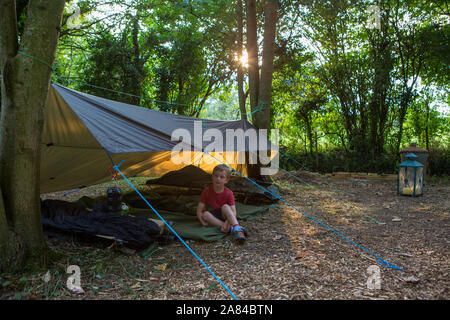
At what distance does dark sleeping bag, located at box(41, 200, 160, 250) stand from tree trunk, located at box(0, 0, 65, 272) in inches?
22.3

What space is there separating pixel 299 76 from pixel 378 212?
16.8 ft

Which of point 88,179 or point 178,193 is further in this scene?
point 178,193

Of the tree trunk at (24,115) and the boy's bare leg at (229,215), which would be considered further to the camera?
the boy's bare leg at (229,215)

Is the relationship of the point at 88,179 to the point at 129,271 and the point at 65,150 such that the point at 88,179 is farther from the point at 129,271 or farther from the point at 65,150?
the point at 129,271

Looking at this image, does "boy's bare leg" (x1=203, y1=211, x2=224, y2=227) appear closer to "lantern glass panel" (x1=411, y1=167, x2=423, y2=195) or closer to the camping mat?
the camping mat

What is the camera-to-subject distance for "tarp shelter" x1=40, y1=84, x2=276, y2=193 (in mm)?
2688

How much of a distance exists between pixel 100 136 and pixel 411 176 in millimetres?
4711

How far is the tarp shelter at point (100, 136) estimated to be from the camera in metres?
2.69

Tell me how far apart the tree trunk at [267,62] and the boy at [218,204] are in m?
2.21

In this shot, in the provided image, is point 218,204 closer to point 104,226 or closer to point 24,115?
point 104,226

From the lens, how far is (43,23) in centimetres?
193

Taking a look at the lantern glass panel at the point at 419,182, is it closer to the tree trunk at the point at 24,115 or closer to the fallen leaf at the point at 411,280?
the fallen leaf at the point at 411,280

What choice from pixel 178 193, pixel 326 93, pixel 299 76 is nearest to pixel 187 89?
pixel 299 76

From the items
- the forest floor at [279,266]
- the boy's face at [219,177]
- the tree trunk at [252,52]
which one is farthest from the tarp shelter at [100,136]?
the tree trunk at [252,52]
